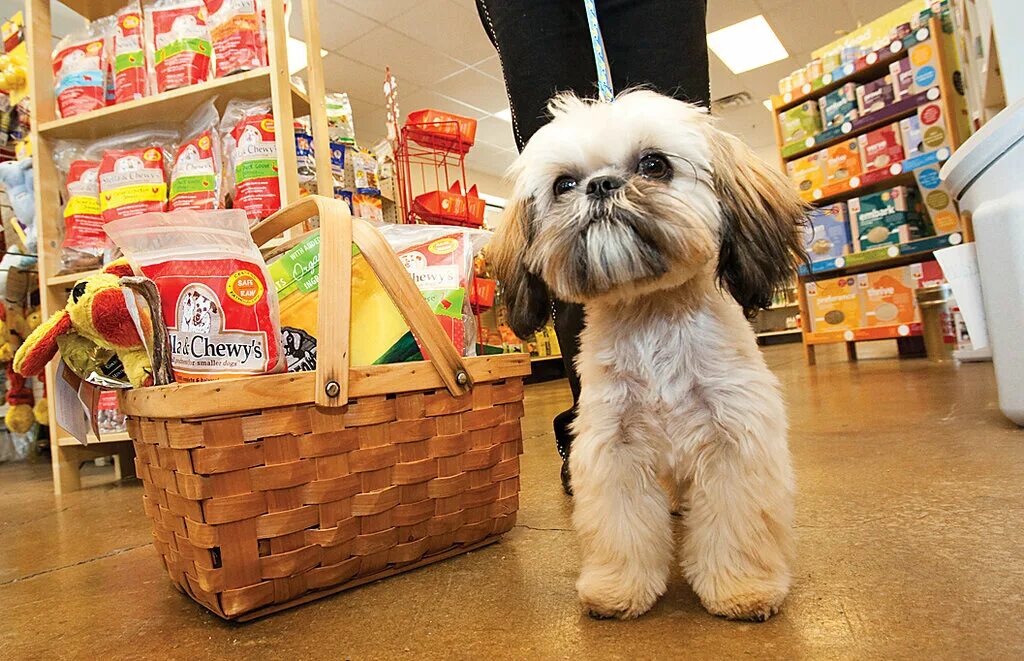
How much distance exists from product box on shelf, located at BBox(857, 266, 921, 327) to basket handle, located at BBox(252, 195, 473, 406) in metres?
3.39

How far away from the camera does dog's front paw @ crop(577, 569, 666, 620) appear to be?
2.19 feet

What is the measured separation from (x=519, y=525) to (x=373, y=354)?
0.40m

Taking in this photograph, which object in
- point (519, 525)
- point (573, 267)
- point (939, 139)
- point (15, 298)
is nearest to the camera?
point (573, 267)

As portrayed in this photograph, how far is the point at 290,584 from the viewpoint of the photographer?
0.75m

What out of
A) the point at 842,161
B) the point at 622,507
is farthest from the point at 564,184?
the point at 842,161

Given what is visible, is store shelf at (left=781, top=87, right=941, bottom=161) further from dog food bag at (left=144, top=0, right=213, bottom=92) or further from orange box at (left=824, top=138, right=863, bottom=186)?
dog food bag at (left=144, top=0, right=213, bottom=92)

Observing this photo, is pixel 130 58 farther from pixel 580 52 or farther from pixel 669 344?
pixel 669 344

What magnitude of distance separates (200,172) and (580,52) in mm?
1122

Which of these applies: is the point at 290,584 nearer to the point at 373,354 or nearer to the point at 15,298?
the point at 373,354

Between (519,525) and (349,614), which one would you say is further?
(519,525)

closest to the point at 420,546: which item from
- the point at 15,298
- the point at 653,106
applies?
the point at 653,106

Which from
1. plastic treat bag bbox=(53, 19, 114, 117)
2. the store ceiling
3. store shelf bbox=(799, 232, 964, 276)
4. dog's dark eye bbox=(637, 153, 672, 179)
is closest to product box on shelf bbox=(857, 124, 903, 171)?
store shelf bbox=(799, 232, 964, 276)

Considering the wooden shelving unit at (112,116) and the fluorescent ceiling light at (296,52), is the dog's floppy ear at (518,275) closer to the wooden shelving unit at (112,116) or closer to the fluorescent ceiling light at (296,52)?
the wooden shelving unit at (112,116)

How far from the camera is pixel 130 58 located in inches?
72.1
